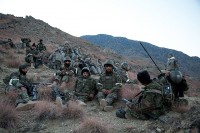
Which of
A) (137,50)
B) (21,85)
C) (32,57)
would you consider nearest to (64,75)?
(21,85)

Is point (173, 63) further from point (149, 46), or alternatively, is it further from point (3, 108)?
point (149, 46)

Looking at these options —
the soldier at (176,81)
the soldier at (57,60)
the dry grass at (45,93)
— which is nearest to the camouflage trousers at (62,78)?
the dry grass at (45,93)

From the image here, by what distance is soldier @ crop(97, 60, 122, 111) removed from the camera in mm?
8183

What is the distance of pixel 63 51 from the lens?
59.9ft

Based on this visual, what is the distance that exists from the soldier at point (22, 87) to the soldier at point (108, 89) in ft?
6.29

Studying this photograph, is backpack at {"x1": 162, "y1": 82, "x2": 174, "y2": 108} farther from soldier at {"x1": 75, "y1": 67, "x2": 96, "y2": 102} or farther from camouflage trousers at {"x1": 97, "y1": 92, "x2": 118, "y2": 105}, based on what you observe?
soldier at {"x1": 75, "y1": 67, "x2": 96, "y2": 102}

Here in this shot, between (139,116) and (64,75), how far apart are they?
451 cm

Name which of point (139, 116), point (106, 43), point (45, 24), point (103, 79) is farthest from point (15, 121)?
point (106, 43)

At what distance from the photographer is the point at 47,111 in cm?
716

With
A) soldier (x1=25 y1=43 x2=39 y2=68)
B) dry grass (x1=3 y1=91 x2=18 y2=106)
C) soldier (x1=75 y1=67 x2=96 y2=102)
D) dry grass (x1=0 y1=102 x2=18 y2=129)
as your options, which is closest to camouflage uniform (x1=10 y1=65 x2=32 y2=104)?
dry grass (x1=3 y1=91 x2=18 y2=106)

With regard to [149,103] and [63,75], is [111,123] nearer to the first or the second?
[149,103]

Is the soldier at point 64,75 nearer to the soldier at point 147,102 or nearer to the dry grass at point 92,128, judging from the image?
the soldier at point 147,102

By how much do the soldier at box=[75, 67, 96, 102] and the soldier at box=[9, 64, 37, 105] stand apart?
4.47 ft

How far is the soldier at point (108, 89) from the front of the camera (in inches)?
322
